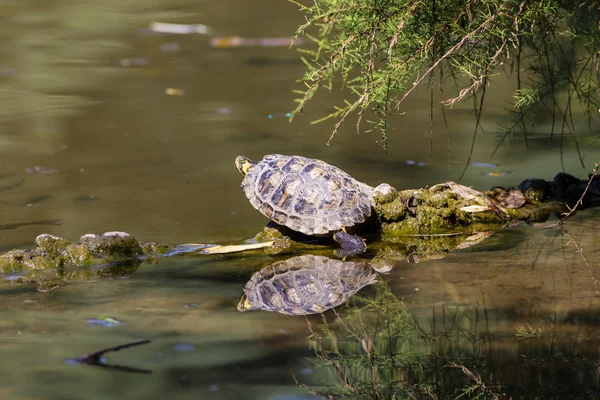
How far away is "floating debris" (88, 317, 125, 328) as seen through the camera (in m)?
4.39

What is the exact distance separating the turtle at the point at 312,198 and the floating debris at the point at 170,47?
7.13 meters

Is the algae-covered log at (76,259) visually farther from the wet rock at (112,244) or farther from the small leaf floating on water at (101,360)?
the small leaf floating on water at (101,360)

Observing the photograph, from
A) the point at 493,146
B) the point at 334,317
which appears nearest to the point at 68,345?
the point at 334,317

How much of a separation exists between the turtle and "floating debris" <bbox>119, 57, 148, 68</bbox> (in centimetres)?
633

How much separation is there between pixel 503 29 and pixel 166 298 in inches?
117

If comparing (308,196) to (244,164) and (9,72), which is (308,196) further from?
(9,72)

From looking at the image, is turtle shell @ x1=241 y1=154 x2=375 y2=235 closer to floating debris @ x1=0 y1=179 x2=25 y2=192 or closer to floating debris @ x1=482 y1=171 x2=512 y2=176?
floating debris @ x1=482 y1=171 x2=512 y2=176

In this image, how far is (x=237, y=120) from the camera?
30.8 ft

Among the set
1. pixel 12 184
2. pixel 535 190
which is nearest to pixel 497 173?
pixel 535 190

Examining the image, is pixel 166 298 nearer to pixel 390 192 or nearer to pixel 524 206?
pixel 390 192

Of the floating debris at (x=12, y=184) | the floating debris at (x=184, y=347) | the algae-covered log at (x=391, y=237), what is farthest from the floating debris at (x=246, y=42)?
the floating debris at (x=184, y=347)

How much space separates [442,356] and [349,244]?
1745 millimetres

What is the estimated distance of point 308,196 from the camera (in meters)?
5.89

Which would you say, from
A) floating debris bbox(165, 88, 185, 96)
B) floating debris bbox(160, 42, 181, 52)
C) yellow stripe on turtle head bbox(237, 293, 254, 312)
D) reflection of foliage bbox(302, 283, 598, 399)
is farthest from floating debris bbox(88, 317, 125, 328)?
floating debris bbox(160, 42, 181, 52)
